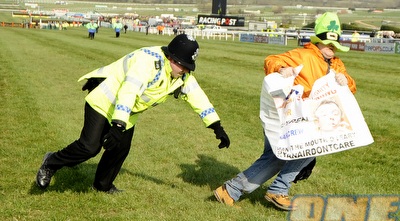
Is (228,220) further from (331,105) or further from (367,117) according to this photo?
(367,117)

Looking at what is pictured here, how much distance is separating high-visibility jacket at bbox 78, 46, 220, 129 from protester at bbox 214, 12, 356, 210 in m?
0.74

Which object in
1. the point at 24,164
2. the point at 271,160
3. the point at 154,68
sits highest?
the point at 154,68

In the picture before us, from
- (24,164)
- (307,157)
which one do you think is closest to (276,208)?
(307,157)

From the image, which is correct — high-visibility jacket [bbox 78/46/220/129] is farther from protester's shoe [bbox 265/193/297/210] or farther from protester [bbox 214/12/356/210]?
protester's shoe [bbox 265/193/297/210]

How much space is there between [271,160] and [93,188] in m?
2.13

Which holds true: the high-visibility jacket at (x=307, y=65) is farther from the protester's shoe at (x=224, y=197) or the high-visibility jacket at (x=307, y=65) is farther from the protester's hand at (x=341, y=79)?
the protester's shoe at (x=224, y=197)

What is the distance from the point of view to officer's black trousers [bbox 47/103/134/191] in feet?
17.4

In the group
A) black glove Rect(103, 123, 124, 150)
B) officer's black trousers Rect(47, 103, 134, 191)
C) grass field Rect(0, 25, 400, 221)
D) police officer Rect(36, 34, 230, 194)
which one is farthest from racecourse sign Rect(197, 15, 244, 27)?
black glove Rect(103, 123, 124, 150)

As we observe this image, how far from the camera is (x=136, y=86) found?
4961mm

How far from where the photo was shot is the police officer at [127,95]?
16.2ft

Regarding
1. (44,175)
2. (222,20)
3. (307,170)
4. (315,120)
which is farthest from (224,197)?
(222,20)

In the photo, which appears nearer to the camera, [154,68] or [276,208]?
[154,68]

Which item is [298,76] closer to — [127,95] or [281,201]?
[281,201]

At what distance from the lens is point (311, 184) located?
259 inches
